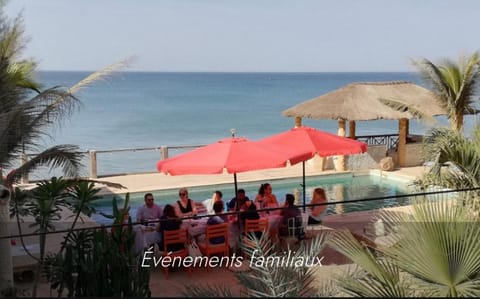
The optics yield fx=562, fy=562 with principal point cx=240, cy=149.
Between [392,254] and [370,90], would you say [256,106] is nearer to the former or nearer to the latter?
[370,90]

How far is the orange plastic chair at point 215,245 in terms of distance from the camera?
23.7ft

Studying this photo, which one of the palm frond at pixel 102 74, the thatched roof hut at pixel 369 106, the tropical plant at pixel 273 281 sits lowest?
the tropical plant at pixel 273 281

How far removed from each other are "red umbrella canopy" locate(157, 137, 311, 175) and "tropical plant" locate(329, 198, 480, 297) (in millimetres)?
3795

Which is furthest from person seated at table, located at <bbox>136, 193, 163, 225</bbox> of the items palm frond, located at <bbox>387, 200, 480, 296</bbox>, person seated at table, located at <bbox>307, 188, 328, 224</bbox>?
palm frond, located at <bbox>387, 200, 480, 296</bbox>

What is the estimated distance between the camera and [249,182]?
1585 cm

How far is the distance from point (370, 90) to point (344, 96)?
3.96 ft

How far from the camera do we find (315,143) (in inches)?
364

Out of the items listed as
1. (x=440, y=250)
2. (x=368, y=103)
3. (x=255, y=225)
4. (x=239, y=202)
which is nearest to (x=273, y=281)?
(x=440, y=250)

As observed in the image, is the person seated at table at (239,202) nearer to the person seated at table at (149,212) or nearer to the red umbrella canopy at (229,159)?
the red umbrella canopy at (229,159)

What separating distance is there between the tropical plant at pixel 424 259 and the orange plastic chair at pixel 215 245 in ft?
11.1

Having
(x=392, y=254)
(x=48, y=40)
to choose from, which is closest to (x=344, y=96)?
(x=48, y=40)

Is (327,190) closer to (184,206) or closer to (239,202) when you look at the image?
(239,202)

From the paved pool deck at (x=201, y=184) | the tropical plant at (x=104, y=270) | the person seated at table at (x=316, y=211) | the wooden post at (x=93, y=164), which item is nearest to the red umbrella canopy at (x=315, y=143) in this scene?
the person seated at table at (x=316, y=211)

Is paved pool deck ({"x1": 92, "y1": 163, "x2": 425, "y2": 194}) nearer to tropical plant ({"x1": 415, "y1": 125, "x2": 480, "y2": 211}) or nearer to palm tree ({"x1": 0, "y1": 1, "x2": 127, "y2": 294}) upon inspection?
tropical plant ({"x1": 415, "y1": 125, "x2": 480, "y2": 211})
